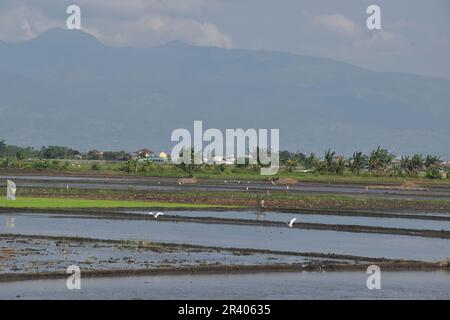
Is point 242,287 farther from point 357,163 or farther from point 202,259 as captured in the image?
point 357,163

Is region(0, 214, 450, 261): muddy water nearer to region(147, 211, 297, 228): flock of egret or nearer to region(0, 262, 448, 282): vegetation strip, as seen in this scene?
region(147, 211, 297, 228): flock of egret

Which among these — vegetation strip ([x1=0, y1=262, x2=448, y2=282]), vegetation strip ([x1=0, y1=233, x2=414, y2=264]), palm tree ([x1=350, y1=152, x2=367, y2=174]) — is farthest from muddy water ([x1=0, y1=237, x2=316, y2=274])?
palm tree ([x1=350, y1=152, x2=367, y2=174])

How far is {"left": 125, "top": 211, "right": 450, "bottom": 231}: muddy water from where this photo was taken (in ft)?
148

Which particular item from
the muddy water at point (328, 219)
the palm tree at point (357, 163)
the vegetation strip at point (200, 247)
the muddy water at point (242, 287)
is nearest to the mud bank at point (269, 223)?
the muddy water at point (328, 219)

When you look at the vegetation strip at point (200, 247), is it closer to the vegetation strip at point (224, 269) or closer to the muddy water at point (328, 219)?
the vegetation strip at point (224, 269)

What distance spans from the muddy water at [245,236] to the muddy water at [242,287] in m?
5.75

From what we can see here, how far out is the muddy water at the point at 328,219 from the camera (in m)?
45.2

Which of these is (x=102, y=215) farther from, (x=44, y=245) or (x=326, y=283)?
(x=326, y=283)

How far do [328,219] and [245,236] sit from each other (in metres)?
10.8

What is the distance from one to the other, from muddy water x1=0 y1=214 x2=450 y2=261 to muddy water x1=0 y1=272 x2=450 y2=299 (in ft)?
18.9

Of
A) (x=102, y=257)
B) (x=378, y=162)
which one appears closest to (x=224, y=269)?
(x=102, y=257)
